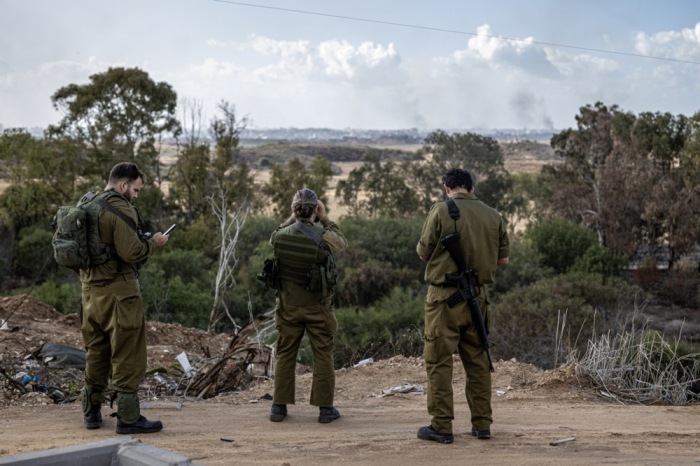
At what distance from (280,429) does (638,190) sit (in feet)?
104

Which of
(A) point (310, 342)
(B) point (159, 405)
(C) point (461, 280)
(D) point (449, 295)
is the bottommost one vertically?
(B) point (159, 405)

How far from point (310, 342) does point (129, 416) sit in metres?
1.55

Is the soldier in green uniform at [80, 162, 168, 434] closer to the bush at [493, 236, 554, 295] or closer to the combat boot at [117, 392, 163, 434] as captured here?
→ the combat boot at [117, 392, 163, 434]

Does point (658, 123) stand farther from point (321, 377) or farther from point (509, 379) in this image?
point (321, 377)

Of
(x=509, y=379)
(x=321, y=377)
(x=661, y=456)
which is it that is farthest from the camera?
(x=509, y=379)

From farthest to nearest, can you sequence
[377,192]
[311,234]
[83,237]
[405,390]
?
1. [377,192]
2. [405,390]
3. [311,234]
4. [83,237]

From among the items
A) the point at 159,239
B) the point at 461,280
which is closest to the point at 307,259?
the point at 159,239

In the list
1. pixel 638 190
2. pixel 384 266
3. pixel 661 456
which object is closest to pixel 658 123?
pixel 638 190

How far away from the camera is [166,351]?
11.1 m

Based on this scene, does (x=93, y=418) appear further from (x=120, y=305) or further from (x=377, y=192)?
(x=377, y=192)

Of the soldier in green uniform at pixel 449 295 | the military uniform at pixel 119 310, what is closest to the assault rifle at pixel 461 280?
the soldier in green uniform at pixel 449 295

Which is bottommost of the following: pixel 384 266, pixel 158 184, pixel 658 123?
pixel 384 266

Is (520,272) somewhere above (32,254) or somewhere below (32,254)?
below

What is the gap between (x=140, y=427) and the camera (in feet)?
21.9
